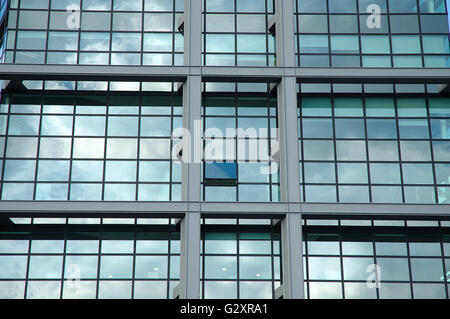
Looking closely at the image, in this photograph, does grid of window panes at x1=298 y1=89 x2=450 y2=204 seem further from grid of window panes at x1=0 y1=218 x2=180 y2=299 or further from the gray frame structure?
grid of window panes at x1=0 y1=218 x2=180 y2=299

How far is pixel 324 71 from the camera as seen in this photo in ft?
120

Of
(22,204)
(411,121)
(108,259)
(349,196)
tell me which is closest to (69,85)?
(22,204)

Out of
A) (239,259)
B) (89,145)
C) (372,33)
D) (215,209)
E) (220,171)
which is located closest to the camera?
(215,209)

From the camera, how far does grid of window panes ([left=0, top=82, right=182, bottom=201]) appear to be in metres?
35.8

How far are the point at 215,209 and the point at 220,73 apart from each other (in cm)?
712

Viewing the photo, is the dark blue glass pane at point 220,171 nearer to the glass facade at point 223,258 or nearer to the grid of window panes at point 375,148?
the glass facade at point 223,258

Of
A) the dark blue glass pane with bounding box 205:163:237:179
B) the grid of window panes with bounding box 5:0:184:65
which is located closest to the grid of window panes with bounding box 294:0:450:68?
the dark blue glass pane with bounding box 205:163:237:179

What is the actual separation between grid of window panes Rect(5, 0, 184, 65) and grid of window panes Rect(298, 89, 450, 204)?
8.26 metres

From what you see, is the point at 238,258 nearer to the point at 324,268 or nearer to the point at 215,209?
the point at 215,209

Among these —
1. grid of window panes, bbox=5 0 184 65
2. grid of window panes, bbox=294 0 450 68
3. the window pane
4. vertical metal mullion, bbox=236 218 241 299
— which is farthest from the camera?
grid of window panes, bbox=5 0 184 65

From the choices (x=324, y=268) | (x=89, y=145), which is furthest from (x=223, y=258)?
(x=89, y=145)

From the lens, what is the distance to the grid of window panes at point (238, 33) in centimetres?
3784

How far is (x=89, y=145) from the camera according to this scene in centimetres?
3656

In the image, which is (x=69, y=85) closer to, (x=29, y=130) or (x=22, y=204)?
(x=29, y=130)
